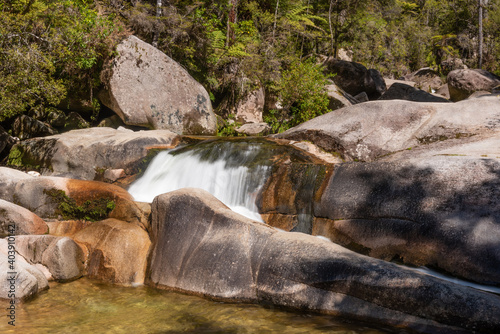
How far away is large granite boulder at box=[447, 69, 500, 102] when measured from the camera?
1958 cm

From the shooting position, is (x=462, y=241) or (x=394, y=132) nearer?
(x=462, y=241)

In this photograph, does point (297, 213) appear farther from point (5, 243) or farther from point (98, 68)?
point (98, 68)

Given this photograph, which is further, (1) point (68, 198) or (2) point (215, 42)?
(2) point (215, 42)

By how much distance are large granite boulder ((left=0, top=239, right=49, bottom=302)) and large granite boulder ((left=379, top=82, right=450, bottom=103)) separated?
694 inches

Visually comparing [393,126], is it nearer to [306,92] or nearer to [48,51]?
[306,92]

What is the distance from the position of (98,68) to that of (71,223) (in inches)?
322

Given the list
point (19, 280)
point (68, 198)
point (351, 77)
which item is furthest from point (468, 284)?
point (351, 77)

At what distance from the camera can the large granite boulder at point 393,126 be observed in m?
9.39

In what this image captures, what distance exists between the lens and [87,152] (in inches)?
451

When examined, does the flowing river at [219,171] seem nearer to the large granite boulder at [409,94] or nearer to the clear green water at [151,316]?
the clear green water at [151,316]

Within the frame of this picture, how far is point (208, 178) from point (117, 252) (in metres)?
3.16

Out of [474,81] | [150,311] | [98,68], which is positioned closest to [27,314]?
[150,311]

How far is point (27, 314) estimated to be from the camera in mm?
5145

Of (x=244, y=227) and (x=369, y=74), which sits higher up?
(x=369, y=74)
